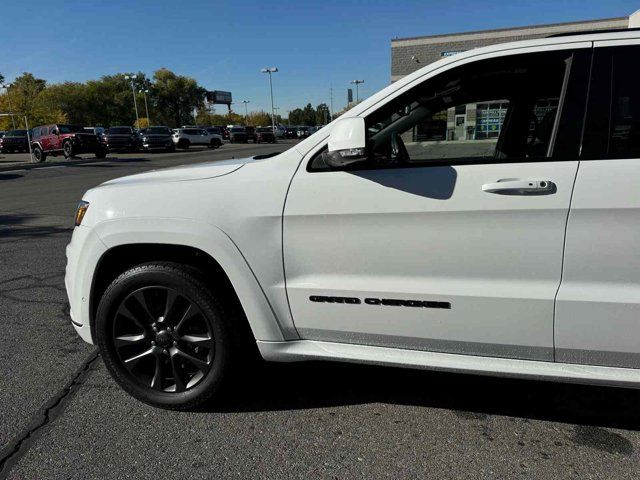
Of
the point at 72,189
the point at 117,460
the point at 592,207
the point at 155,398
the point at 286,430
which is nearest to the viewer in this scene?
the point at 592,207

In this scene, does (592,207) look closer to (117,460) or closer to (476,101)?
(476,101)

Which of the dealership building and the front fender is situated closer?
the front fender

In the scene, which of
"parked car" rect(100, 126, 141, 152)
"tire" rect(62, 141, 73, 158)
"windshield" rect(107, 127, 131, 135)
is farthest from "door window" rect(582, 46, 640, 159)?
"windshield" rect(107, 127, 131, 135)

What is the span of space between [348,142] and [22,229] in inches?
304

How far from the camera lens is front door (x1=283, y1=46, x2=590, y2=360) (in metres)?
2.11

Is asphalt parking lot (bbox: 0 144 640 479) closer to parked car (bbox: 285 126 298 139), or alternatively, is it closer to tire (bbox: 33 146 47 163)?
tire (bbox: 33 146 47 163)

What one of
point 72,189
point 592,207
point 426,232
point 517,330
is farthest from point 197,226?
point 72,189

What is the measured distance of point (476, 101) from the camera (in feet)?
8.93

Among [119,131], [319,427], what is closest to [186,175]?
[319,427]

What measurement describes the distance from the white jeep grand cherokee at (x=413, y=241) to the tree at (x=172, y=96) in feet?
362

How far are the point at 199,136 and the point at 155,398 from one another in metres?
39.7

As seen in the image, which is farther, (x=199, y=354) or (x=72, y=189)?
(x=72, y=189)

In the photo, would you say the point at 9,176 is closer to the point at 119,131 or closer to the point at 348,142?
the point at 119,131

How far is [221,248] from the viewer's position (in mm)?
2445
